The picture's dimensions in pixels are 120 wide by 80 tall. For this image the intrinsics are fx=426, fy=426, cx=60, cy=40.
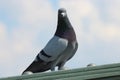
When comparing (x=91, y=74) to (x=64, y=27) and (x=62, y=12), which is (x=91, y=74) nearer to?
(x=64, y=27)

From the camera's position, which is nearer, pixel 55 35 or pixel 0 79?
pixel 0 79

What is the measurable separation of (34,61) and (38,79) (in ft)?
5.60

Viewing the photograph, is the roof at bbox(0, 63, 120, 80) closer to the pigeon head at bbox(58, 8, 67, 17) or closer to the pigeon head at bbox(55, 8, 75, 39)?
the pigeon head at bbox(55, 8, 75, 39)

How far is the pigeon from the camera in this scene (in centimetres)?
796

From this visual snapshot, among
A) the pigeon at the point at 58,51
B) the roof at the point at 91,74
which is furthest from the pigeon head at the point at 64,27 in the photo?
the roof at the point at 91,74

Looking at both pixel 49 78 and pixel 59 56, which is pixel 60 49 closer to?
pixel 59 56

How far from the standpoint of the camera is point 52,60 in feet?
26.2

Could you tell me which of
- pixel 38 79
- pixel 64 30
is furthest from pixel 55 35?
pixel 38 79

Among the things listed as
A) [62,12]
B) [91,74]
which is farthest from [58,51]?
[91,74]

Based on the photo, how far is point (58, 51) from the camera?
795 cm

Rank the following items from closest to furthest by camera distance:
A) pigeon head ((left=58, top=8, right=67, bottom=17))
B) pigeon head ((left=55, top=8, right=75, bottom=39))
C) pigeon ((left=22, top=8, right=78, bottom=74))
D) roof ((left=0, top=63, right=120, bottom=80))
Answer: roof ((left=0, top=63, right=120, bottom=80)), pigeon ((left=22, top=8, right=78, bottom=74)), pigeon head ((left=55, top=8, right=75, bottom=39)), pigeon head ((left=58, top=8, right=67, bottom=17))

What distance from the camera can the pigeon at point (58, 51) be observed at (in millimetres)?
7961

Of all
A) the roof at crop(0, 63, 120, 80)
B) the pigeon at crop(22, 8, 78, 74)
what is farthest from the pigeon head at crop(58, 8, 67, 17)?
the roof at crop(0, 63, 120, 80)

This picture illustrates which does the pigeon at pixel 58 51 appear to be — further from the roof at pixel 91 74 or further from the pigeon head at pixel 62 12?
the roof at pixel 91 74
